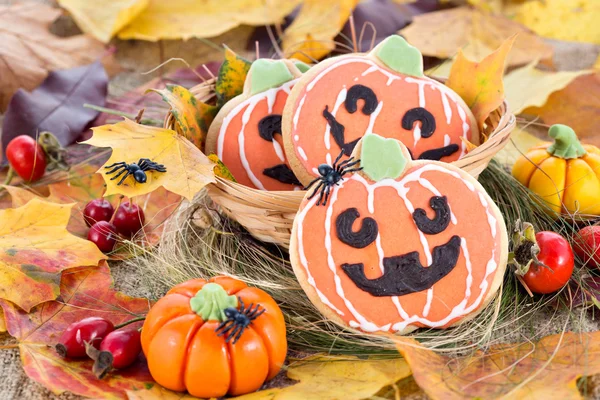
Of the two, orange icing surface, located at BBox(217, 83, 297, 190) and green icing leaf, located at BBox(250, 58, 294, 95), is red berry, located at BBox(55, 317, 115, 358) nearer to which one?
orange icing surface, located at BBox(217, 83, 297, 190)

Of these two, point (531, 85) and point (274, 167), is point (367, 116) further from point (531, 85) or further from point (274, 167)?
point (531, 85)

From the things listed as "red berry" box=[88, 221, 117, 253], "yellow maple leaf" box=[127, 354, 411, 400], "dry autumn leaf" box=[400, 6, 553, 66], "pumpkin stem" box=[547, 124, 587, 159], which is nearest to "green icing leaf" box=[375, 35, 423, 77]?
"pumpkin stem" box=[547, 124, 587, 159]

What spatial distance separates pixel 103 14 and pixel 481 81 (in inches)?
56.9

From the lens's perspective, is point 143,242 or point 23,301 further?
point 143,242

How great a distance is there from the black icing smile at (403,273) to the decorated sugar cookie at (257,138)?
334 mm

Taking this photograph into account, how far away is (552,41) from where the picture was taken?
8.45 ft

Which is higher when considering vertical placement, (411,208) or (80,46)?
(411,208)

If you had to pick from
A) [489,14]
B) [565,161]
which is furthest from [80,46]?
[565,161]

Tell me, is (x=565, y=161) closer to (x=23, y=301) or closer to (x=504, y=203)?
(x=504, y=203)

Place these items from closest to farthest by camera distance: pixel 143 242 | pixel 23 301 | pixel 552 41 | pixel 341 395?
pixel 341 395 < pixel 23 301 < pixel 143 242 < pixel 552 41

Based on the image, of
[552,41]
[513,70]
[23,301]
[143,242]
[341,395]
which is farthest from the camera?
[552,41]

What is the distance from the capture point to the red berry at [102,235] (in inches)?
58.4

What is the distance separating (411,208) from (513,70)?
1.33 m

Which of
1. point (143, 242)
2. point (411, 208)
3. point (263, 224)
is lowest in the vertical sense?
point (143, 242)
